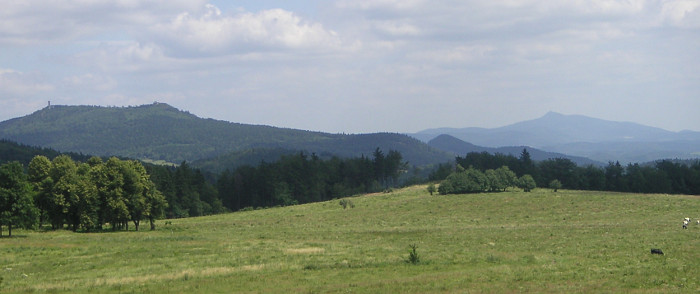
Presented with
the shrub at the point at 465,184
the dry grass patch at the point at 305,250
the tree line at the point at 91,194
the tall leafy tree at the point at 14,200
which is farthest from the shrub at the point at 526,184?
the tall leafy tree at the point at 14,200

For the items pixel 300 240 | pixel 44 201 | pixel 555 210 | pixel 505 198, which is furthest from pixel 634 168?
pixel 44 201

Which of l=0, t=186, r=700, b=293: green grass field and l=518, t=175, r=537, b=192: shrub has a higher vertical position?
l=518, t=175, r=537, b=192: shrub

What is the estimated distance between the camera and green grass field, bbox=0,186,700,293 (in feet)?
96.0

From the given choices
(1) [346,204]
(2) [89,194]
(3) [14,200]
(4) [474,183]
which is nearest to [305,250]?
(3) [14,200]

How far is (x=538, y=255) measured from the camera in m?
39.4

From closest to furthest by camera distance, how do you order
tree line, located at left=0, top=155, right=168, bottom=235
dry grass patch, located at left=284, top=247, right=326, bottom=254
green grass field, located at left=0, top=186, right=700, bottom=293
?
1. green grass field, located at left=0, top=186, right=700, bottom=293
2. dry grass patch, located at left=284, top=247, right=326, bottom=254
3. tree line, located at left=0, top=155, right=168, bottom=235

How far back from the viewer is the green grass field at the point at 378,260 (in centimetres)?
2925

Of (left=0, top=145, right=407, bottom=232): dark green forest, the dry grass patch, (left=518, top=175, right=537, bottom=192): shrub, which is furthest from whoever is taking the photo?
(left=518, top=175, right=537, bottom=192): shrub

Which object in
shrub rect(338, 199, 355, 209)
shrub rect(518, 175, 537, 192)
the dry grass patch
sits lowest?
the dry grass patch

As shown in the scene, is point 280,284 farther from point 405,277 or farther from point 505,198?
point 505,198

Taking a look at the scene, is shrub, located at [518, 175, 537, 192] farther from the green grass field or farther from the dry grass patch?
the dry grass patch

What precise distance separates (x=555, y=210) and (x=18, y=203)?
6670 centimetres

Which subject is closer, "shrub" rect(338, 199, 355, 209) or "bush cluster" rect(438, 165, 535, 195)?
"shrub" rect(338, 199, 355, 209)

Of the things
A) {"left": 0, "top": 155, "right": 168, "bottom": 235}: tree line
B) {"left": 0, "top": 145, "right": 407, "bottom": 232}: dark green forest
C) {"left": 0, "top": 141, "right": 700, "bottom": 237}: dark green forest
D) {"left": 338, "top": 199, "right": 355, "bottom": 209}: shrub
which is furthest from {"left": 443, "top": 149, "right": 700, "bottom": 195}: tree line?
{"left": 0, "top": 155, "right": 168, "bottom": 235}: tree line
